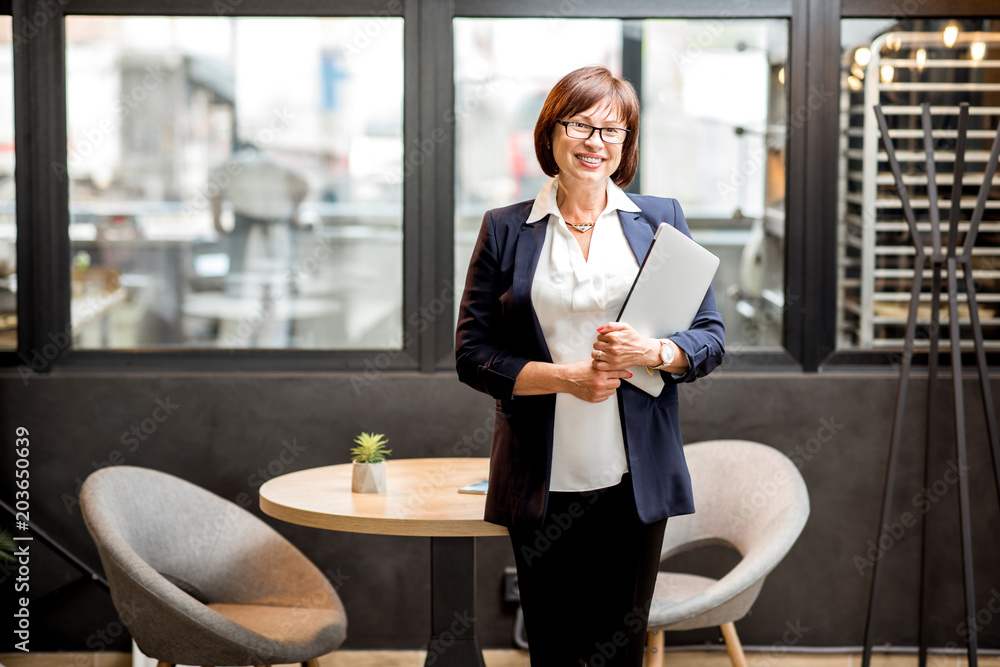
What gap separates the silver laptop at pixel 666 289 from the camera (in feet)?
5.99

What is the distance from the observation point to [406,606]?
3297 mm

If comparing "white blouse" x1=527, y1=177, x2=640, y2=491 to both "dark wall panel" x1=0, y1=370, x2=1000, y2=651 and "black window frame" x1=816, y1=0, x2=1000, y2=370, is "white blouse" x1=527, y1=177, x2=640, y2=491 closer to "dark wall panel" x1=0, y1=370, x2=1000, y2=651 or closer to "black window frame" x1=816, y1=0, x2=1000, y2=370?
"dark wall panel" x1=0, y1=370, x2=1000, y2=651

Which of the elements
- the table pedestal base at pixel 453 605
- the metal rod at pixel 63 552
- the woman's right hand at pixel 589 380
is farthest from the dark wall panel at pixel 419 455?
the woman's right hand at pixel 589 380

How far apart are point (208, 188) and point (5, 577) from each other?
1470mm

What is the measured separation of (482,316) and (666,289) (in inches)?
15.1

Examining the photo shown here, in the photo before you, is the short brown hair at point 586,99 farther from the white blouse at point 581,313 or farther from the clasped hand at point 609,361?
the clasped hand at point 609,361

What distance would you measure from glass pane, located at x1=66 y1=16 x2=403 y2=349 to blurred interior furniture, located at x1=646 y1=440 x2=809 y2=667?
1175 mm

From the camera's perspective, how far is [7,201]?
3289 mm

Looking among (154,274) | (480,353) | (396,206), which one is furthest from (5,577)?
(480,353)

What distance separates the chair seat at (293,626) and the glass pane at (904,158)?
1.96 metres

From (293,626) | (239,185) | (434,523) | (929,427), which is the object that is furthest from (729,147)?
(293,626)

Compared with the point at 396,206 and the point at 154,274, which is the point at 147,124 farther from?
the point at 396,206

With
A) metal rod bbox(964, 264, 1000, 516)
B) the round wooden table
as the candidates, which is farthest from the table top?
metal rod bbox(964, 264, 1000, 516)

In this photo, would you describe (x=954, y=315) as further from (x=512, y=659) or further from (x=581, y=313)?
(x=512, y=659)
